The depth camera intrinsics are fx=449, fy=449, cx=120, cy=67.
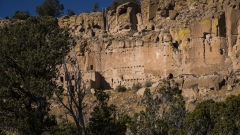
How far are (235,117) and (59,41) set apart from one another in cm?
959

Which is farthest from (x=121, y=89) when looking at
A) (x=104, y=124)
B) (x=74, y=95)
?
(x=74, y=95)

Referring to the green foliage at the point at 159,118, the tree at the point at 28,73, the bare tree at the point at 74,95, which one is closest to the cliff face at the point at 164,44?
the green foliage at the point at 159,118

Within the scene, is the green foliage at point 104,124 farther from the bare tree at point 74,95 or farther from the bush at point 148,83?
the bush at point 148,83

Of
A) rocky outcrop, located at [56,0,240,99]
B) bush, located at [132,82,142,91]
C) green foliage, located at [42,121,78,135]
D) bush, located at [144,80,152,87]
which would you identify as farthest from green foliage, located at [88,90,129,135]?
bush, located at [132,82,142,91]

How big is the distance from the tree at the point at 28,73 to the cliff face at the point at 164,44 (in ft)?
56.8

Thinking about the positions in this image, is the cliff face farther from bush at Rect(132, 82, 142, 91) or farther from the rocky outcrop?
bush at Rect(132, 82, 142, 91)

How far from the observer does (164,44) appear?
44.4 meters

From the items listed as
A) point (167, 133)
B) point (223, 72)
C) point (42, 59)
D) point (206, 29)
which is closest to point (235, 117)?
point (167, 133)

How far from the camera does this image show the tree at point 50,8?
72.5 meters

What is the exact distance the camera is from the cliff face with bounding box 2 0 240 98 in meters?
39.2

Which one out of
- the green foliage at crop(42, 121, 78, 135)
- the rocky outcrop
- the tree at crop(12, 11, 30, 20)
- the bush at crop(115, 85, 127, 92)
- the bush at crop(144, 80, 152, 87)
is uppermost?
the tree at crop(12, 11, 30, 20)

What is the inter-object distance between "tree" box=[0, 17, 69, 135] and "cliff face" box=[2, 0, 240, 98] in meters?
17.3

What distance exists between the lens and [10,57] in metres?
22.3

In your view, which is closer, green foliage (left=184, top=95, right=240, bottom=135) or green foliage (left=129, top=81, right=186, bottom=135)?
green foliage (left=184, top=95, right=240, bottom=135)
